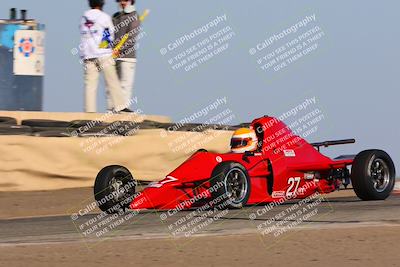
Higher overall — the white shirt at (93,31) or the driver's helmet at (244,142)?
the white shirt at (93,31)

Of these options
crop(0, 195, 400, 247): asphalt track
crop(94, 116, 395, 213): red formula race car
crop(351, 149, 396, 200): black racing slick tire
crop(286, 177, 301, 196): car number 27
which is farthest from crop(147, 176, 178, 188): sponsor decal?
crop(351, 149, 396, 200): black racing slick tire

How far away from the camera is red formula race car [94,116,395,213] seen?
10648 millimetres

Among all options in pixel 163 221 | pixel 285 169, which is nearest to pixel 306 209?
pixel 285 169

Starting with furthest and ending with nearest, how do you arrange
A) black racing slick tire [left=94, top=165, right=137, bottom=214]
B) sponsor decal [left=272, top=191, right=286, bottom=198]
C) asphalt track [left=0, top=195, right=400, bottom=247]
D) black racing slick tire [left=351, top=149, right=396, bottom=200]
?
black racing slick tire [left=351, top=149, right=396, bottom=200] → sponsor decal [left=272, top=191, right=286, bottom=198] → black racing slick tire [left=94, top=165, right=137, bottom=214] → asphalt track [left=0, top=195, right=400, bottom=247]

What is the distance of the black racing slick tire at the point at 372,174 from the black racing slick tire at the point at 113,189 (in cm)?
259

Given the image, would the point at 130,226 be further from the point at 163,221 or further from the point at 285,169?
the point at 285,169

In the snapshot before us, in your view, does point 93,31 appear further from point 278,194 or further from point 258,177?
point 278,194

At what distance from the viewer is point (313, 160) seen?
12.1m

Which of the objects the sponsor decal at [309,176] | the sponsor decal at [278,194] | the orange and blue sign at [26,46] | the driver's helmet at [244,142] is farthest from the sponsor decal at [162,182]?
the orange and blue sign at [26,46]

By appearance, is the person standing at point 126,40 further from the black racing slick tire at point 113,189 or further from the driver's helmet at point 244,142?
the black racing slick tire at point 113,189

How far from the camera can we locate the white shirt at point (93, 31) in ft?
47.1

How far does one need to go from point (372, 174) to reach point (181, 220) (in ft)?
10.2

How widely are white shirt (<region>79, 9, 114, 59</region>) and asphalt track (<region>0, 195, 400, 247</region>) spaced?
422 centimetres

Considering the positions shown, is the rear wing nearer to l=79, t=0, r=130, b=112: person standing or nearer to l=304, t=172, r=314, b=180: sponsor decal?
l=304, t=172, r=314, b=180: sponsor decal
